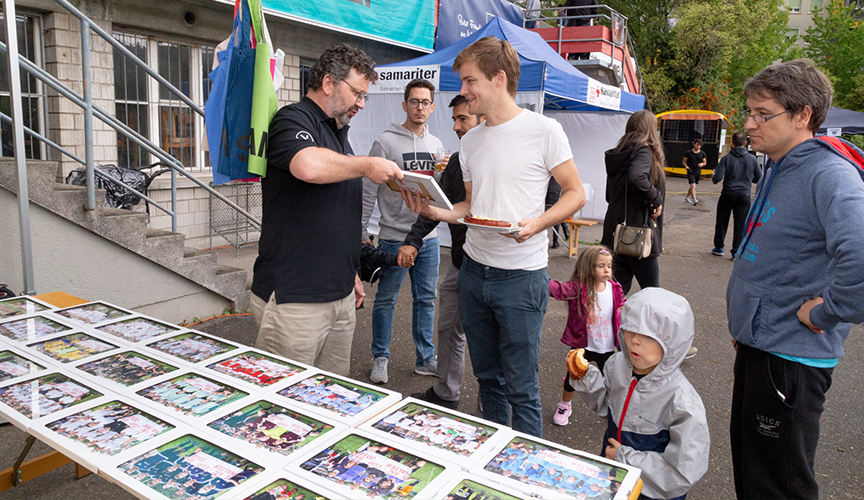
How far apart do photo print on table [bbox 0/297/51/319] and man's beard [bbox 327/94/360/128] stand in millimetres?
1815

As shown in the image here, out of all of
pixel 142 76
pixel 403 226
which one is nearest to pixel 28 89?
pixel 142 76

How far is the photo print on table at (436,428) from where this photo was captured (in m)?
1.79

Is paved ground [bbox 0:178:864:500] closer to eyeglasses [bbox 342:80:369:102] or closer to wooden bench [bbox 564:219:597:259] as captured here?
wooden bench [bbox 564:219:597:259]

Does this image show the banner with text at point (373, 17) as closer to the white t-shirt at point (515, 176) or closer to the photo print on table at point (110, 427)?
the white t-shirt at point (515, 176)

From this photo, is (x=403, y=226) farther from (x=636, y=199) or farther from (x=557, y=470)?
(x=557, y=470)

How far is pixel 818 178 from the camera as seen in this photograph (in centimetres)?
201

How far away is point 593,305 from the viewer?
3.72 metres

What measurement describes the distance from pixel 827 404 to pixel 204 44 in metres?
8.26

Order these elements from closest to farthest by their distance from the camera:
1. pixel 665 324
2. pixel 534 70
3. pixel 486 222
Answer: pixel 665 324, pixel 486 222, pixel 534 70

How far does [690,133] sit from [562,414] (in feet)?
86.5

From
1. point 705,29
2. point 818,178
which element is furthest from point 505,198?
point 705,29

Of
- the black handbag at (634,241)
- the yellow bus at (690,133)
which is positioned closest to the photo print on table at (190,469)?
the black handbag at (634,241)

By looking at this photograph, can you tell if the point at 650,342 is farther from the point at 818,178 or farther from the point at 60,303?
the point at 60,303

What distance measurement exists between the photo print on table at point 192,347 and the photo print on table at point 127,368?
0.35ft
